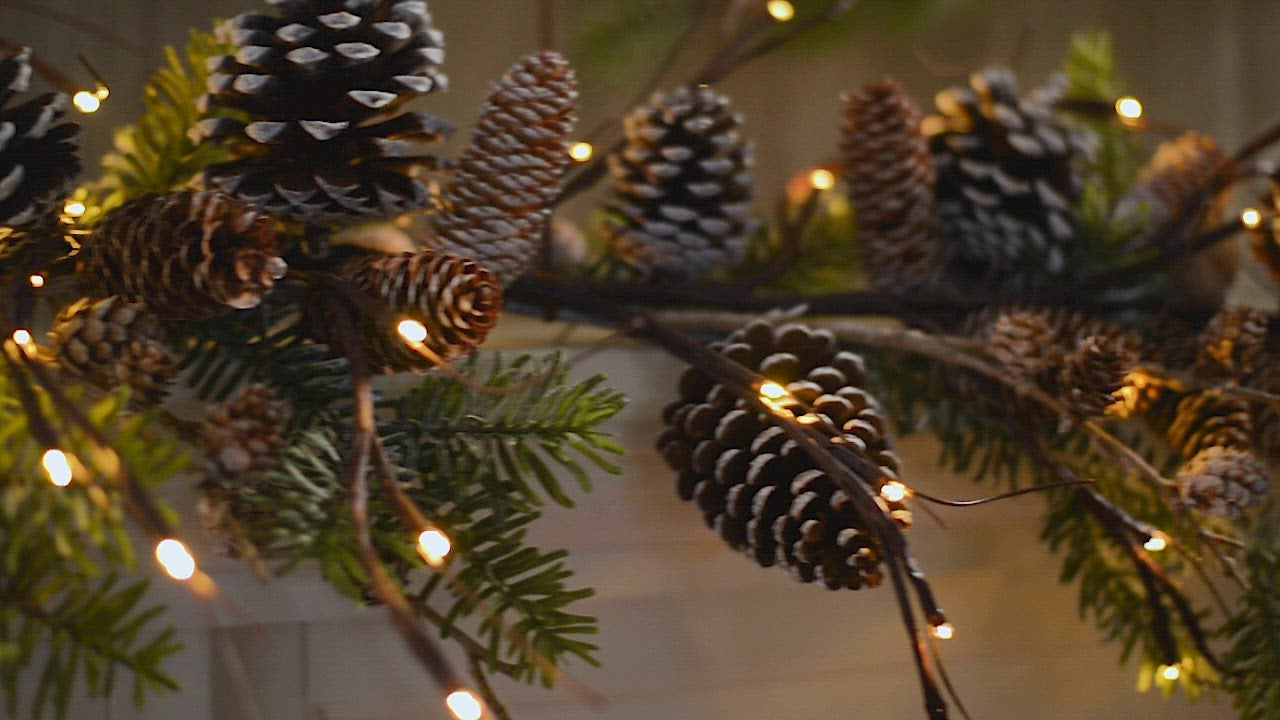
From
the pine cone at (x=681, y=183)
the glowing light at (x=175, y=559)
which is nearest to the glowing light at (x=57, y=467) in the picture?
the glowing light at (x=175, y=559)

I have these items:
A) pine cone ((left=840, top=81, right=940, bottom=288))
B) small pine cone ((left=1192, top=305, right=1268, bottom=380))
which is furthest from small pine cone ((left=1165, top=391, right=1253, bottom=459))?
pine cone ((left=840, top=81, right=940, bottom=288))

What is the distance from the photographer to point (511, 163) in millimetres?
314

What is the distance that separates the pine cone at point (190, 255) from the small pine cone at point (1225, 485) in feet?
0.91

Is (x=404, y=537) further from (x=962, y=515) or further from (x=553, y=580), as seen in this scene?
(x=962, y=515)

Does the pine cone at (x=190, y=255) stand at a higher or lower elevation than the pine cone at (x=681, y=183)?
lower

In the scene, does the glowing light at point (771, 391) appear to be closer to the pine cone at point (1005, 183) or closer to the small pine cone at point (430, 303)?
the small pine cone at point (430, 303)

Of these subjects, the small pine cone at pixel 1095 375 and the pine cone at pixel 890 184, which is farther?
the pine cone at pixel 890 184

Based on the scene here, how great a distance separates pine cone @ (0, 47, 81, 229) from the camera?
0.27m

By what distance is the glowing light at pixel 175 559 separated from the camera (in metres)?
0.21

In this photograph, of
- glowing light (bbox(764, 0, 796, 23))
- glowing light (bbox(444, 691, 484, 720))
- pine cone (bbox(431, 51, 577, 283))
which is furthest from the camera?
glowing light (bbox(764, 0, 796, 23))

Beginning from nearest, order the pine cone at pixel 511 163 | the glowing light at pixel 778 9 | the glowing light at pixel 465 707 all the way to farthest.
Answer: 1. the glowing light at pixel 465 707
2. the pine cone at pixel 511 163
3. the glowing light at pixel 778 9

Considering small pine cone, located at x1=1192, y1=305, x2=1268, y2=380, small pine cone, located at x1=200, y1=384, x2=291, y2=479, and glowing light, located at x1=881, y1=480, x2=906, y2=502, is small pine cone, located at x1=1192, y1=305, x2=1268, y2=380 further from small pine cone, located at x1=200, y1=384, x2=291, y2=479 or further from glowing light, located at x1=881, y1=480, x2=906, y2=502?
small pine cone, located at x1=200, y1=384, x2=291, y2=479

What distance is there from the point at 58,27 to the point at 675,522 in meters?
0.32

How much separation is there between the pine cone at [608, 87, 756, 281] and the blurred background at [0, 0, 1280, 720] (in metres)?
0.05
